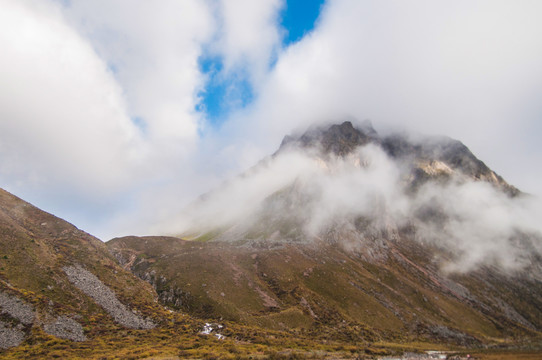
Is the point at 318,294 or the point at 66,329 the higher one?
the point at 318,294

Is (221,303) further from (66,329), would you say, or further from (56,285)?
(66,329)

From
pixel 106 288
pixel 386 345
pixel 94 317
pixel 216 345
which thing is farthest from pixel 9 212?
pixel 386 345

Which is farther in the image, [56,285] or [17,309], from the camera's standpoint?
[56,285]

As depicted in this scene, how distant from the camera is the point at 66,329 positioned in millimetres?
55094

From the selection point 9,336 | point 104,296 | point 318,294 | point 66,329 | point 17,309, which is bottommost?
point 9,336

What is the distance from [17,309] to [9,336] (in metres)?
6.35

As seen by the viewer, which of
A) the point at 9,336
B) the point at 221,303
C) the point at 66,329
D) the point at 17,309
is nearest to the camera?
the point at 9,336

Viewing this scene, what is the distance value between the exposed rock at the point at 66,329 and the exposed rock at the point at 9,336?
4105 millimetres

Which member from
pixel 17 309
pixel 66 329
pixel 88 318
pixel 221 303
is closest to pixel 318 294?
pixel 221 303

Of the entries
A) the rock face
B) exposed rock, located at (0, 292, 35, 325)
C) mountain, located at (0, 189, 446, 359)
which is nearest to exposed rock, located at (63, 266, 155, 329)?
the rock face

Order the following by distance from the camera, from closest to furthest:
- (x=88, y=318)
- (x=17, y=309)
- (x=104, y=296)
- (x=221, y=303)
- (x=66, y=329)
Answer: (x=17, y=309) → (x=66, y=329) → (x=88, y=318) → (x=104, y=296) → (x=221, y=303)

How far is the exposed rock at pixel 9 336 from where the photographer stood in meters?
46.1

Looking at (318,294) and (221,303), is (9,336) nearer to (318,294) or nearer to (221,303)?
(221,303)

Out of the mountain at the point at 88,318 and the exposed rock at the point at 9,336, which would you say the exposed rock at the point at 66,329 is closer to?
the mountain at the point at 88,318
